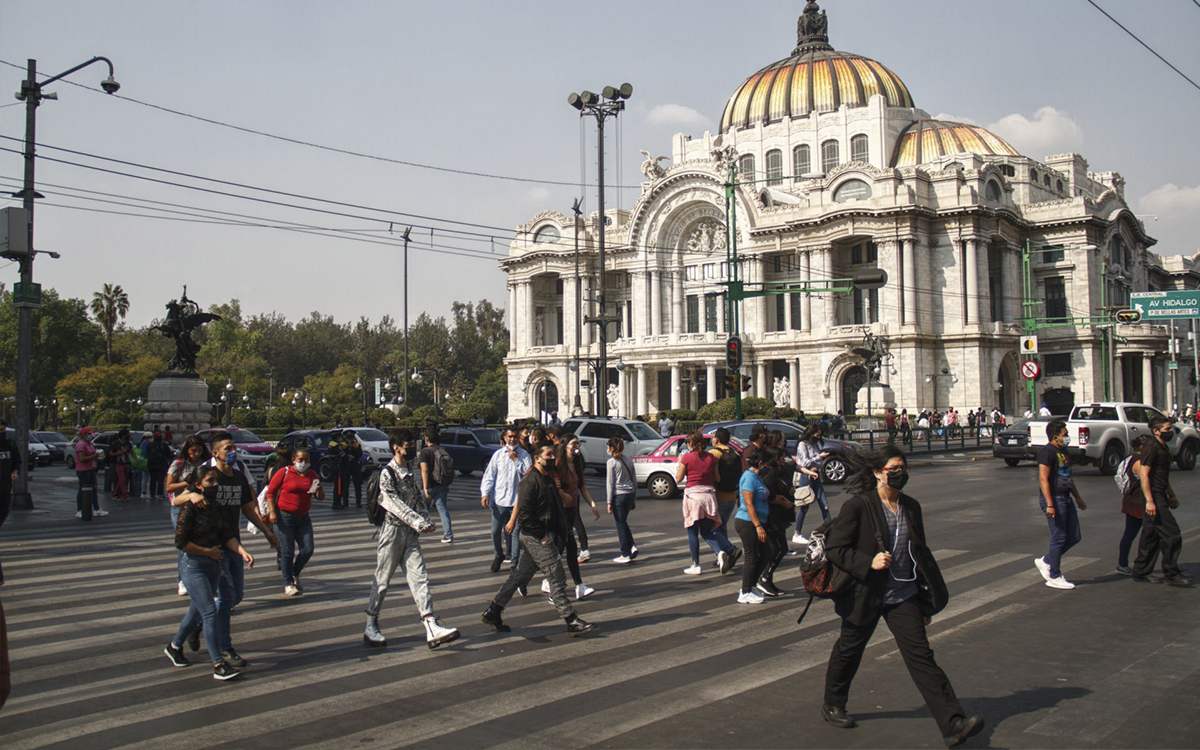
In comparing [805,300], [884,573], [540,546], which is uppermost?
[805,300]

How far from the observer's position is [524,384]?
7550cm

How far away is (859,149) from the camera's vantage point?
6994cm

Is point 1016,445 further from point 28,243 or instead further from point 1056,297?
point 1056,297

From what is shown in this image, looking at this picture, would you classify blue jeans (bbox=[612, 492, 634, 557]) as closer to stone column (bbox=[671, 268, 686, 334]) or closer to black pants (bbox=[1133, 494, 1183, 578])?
black pants (bbox=[1133, 494, 1183, 578])

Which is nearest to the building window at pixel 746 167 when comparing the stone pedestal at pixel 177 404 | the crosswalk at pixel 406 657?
the stone pedestal at pixel 177 404

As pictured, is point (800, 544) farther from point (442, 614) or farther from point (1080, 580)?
point (442, 614)

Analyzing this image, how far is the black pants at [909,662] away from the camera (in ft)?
18.9

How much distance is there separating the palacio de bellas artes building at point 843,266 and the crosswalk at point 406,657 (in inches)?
1630

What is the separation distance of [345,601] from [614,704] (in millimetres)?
4720

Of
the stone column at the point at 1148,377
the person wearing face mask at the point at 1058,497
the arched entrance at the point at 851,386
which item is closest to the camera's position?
the person wearing face mask at the point at 1058,497

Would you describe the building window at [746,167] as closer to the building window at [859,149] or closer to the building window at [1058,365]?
the building window at [859,149]

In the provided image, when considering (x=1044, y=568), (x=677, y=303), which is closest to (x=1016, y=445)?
(x=1044, y=568)

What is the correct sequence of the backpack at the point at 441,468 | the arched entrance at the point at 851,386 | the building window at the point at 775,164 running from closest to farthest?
the backpack at the point at 441,468, the arched entrance at the point at 851,386, the building window at the point at 775,164

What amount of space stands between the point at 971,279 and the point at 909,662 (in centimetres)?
5778
